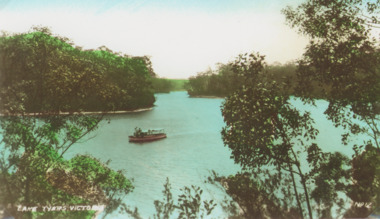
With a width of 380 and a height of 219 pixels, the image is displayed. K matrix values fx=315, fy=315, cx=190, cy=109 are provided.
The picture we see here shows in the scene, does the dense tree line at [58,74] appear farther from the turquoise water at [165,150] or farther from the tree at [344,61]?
the tree at [344,61]

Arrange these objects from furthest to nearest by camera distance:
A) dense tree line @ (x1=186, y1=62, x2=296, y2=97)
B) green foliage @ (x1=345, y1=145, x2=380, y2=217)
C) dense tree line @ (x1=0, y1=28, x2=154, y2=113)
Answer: green foliage @ (x1=345, y1=145, x2=380, y2=217), dense tree line @ (x1=0, y1=28, x2=154, y2=113), dense tree line @ (x1=186, y1=62, x2=296, y2=97)

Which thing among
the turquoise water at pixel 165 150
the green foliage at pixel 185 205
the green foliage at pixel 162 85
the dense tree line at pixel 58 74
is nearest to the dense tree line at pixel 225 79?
the turquoise water at pixel 165 150

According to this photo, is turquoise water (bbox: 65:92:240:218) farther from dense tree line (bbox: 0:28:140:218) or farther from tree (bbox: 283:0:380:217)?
tree (bbox: 283:0:380:217)

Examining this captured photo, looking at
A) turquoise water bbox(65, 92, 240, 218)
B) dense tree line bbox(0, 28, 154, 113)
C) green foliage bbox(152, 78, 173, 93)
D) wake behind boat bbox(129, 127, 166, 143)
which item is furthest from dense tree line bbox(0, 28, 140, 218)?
wake behind boat bbox(129, 127, 166, 143)

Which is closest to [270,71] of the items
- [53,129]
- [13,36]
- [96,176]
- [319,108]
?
[319,108]

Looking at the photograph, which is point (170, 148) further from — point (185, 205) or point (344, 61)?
point (344, 61)

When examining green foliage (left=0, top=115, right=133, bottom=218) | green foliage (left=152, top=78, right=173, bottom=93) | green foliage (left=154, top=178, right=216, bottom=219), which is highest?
green foliage (left=152, top=78, right=173, bottom=93)

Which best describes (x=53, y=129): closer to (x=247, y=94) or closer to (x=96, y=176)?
(x=96, y=176)
